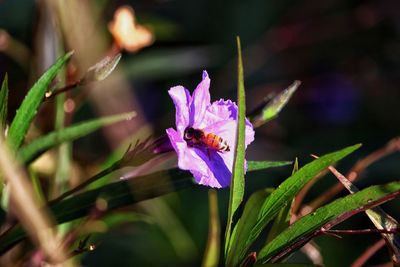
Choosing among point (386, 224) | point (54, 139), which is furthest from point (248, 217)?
point (54, 139)

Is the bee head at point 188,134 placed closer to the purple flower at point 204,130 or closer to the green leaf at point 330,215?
the purple flower at point 204,130

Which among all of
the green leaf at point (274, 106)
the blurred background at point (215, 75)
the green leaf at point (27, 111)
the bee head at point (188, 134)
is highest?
the green leaf at point (27, 111)

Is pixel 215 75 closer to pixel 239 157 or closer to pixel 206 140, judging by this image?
pixel 206 140

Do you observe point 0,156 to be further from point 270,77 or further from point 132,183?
point 270,77

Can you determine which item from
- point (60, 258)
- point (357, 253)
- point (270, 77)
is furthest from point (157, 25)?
point (60, 258)

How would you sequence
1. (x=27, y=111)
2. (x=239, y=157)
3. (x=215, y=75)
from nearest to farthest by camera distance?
(x=239, y=157) → (x=27, y=111) → (x=215, y=75)

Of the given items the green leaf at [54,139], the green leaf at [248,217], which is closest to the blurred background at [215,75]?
the green leaf at [54,139]

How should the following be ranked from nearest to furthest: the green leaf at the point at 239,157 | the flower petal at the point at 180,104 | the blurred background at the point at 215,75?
the green leaf at the point at 239,157 → the flower petal at the point at 180,104 → the blurred background at the point at 215,75
